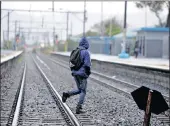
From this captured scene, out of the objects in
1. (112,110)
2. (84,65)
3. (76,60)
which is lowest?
(112,110)

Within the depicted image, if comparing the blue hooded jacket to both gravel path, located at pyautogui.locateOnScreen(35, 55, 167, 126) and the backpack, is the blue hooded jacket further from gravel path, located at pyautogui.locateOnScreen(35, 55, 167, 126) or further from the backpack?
gravel path, located at pyautogui.locateOnScreen(35, 55, 167, 126)

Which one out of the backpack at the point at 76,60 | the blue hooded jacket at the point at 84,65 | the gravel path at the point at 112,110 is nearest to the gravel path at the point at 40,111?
the gravel path at the point at 112,110

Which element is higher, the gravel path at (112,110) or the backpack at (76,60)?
the backpack at (76,60)

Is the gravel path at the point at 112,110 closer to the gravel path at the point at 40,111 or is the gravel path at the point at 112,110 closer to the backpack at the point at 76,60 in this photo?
the gravel path at the point at 40,111

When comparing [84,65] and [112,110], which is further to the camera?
[112,110]

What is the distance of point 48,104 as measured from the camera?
13.6 meters

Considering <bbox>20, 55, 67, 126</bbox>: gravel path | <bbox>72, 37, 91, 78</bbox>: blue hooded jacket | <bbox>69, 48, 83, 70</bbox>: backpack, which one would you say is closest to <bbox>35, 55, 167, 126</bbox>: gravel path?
<bbox>20, 55, 67, 126</bbox>: gravel path

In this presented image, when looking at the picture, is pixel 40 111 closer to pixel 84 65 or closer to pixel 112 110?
pixel 84 65

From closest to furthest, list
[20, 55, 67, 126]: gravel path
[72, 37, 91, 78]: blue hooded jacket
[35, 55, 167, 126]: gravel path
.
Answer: [20, 55, 67, 126]: gravel path → [35, 55, 167, 126]: gravel path → [72, 37, 91, 78]: blue hooded jacket

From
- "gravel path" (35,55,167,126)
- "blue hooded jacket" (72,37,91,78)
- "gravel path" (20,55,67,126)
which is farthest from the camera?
"blue hooded jacket" (72,37,91,78)

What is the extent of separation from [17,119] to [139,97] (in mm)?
3741

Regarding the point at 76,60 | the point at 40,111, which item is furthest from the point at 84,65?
the point at 40,111

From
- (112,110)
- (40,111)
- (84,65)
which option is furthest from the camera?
(112,110)

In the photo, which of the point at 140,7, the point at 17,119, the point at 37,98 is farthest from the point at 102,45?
the point at 17,119
